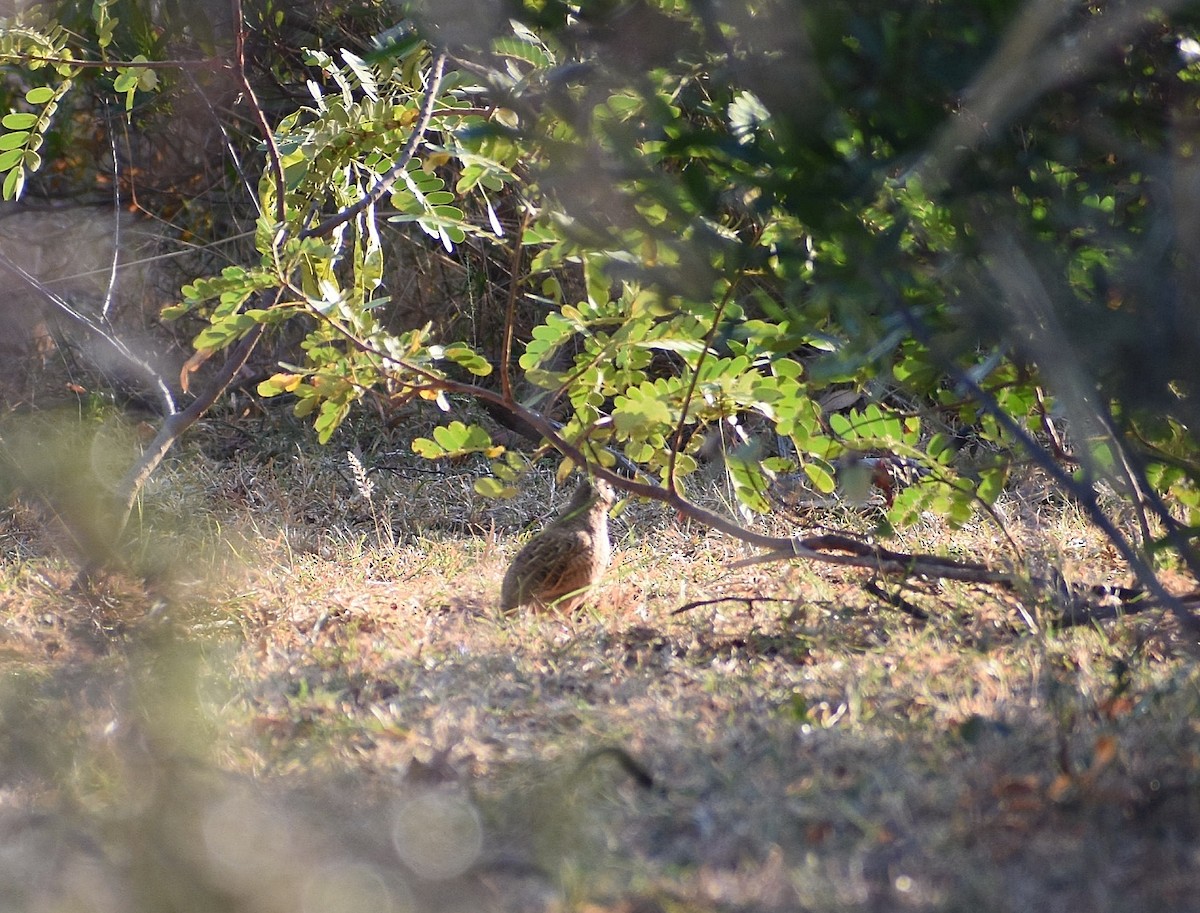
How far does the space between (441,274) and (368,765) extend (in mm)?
4443

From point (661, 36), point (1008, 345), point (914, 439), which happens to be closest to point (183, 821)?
point (661, 36)

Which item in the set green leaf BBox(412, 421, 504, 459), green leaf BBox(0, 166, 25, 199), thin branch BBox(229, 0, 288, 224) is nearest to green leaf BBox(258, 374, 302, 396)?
green leaf BBox(412, 421, 504, 459)

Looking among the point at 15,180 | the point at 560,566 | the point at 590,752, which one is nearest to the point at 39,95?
the point at 15,180

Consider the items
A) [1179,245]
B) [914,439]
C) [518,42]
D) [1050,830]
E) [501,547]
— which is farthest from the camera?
[501,547]

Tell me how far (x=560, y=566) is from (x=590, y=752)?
1.17m

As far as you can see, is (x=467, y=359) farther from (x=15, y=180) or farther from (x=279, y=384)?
(x=15, y=180)

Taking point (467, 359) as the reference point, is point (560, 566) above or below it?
below

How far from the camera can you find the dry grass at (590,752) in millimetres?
1542

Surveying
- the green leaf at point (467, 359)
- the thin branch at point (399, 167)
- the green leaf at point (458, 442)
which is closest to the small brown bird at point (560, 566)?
the green leaf at point (458, 442)

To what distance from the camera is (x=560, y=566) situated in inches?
123

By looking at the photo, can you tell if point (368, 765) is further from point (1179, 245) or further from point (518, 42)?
point (1179, 245)

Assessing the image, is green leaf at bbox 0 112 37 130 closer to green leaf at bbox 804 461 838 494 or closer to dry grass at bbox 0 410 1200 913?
dry grass at bbox 0 410 1200 913

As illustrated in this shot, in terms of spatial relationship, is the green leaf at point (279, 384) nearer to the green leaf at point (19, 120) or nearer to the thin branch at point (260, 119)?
the thin branch at point (260, 119)

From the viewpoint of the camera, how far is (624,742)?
2.06 metres
